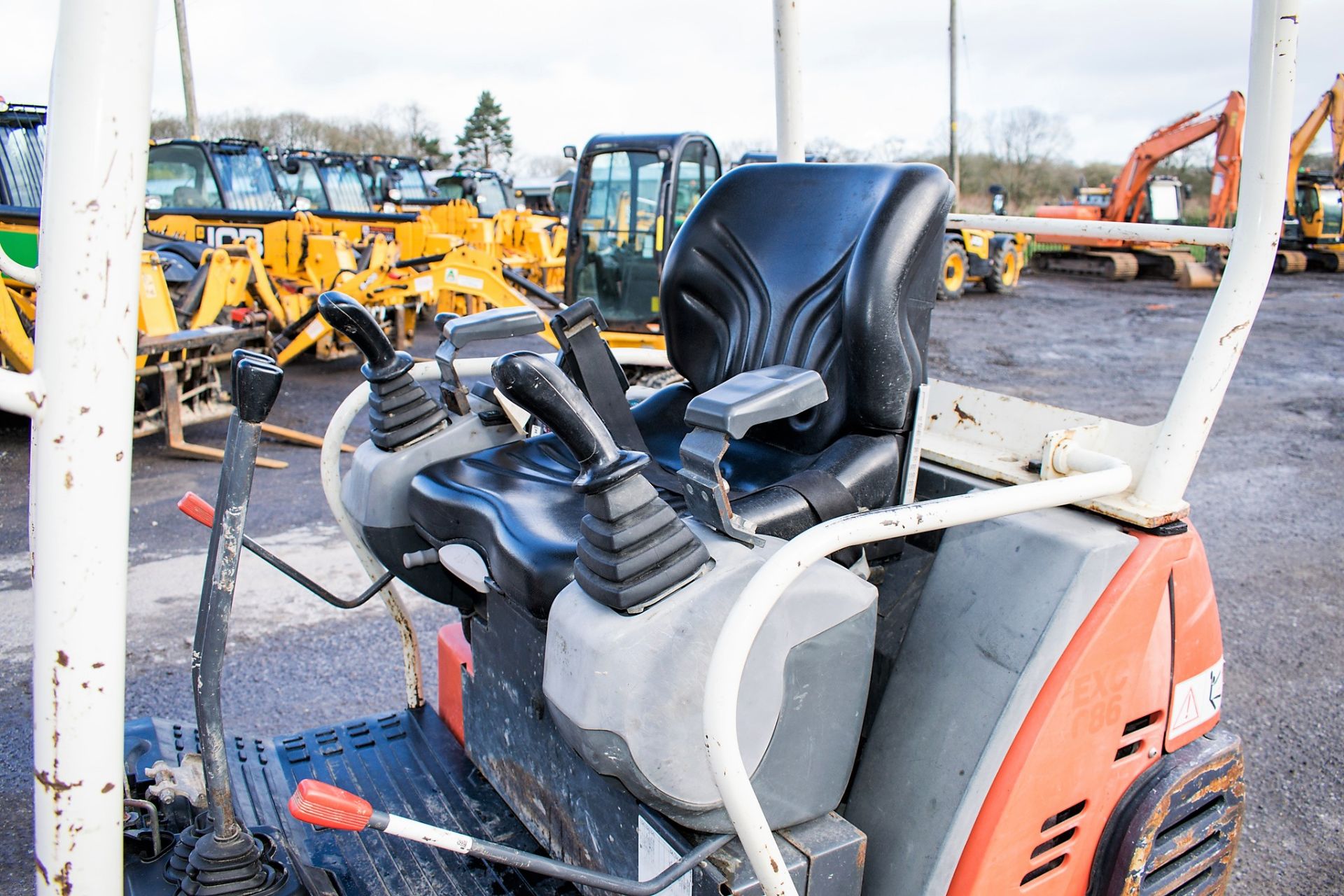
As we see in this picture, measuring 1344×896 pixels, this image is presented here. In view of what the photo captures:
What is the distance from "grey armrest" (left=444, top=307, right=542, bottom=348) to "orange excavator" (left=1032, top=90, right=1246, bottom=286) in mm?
13721

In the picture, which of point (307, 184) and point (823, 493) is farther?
point (307, 184)

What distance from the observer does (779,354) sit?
2027mm

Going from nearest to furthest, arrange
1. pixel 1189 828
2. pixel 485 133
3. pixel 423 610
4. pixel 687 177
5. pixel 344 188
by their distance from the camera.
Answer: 1. pixel 1189 828
2. pixel 423 610
3. pixel 687 177
4. pixel 344 188
5. pixel 485 133

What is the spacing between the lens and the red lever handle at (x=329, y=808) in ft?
3.70

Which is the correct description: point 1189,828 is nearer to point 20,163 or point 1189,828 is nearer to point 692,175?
point 692,175

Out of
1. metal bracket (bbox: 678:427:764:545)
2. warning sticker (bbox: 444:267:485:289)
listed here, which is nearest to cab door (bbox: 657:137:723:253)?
warning sticker (bbox: 444:267:485:289)

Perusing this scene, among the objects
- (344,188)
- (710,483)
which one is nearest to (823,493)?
(710,483)

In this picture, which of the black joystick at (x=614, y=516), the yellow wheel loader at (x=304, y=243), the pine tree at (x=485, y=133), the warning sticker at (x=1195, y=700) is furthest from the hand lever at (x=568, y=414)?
the pine tree at (x=485, y=133)

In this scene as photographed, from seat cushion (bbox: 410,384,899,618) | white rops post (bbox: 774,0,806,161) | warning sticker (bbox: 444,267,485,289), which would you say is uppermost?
white rops post (bbox: 774,0,806,161)

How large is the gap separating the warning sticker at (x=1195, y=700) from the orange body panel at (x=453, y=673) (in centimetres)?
132

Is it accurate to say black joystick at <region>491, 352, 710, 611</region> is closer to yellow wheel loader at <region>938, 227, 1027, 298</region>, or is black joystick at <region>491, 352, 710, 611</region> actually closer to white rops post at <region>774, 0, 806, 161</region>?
white rops post at <region>774, 0, 806, 161</region>

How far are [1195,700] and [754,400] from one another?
95 centimetres

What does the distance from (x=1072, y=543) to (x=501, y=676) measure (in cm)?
104

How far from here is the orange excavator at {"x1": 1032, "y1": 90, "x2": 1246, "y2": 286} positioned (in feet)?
49.1
